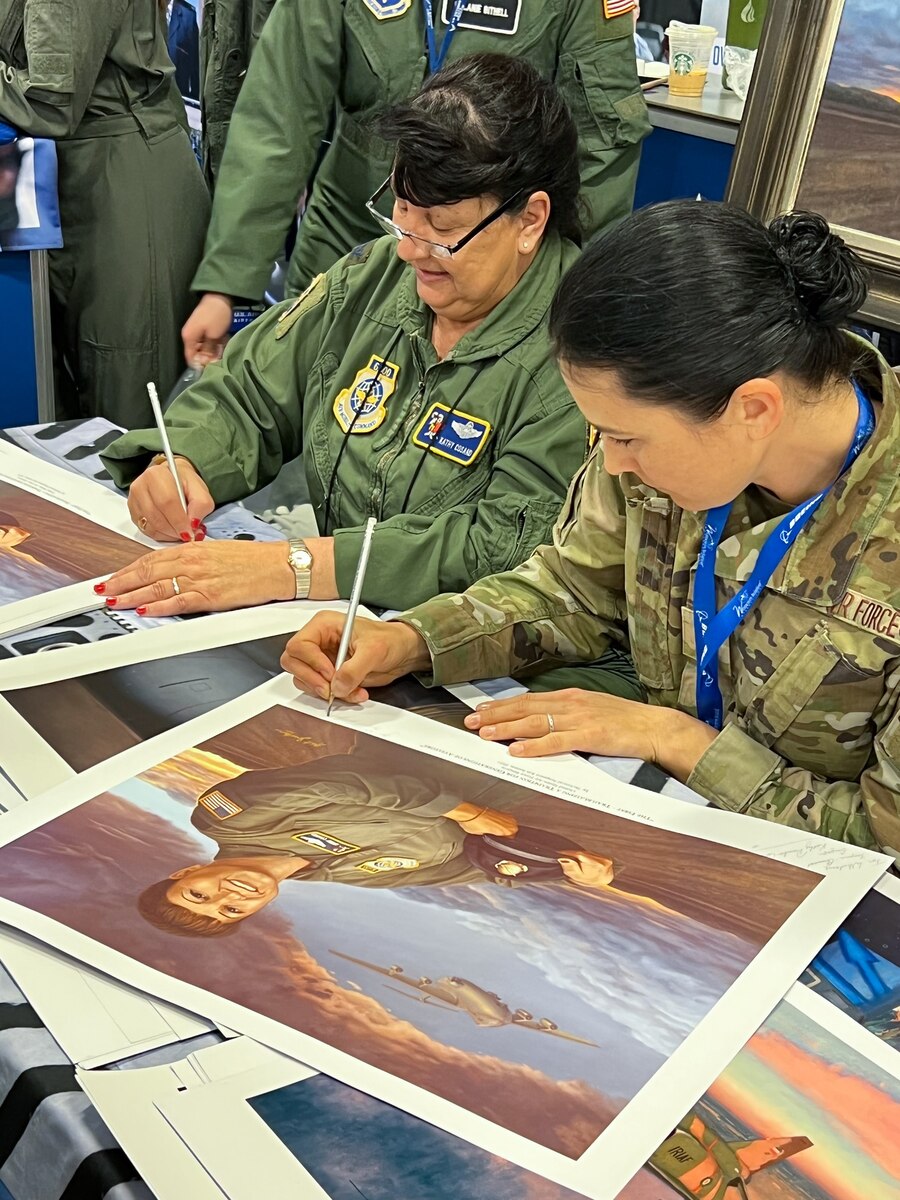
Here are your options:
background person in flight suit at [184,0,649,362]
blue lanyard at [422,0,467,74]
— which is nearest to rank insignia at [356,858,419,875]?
background person in flight suit at [184,0,649,362]

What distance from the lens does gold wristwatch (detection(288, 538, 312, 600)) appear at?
1472mm

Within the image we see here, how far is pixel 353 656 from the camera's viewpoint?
1.27 meters

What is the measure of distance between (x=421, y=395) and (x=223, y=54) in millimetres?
1974

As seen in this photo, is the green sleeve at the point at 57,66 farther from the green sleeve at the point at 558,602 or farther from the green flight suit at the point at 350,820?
the green flight suit at the point at 350,820

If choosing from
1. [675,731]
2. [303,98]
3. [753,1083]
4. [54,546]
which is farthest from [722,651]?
[303,98]

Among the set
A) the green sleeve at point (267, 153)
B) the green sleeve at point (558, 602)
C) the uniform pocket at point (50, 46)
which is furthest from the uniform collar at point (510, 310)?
the uniform pocket at point (50, 46)

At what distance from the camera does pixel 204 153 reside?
348 centimetres

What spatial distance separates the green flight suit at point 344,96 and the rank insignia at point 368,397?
68 centimetres

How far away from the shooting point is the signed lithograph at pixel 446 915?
2.68 ft

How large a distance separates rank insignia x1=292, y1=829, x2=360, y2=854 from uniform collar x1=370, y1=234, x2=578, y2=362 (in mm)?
817

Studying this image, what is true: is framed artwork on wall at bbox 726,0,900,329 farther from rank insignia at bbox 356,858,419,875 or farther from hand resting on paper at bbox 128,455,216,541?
rank insignia at bbox 356,858,419,875

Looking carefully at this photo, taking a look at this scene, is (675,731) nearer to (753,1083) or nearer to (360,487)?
(753,1083)

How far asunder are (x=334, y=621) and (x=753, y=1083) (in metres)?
0.64

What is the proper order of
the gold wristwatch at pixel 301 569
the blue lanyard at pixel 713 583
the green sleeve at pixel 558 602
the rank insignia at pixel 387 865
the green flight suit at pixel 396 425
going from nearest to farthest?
the rank insignia at pixel 387 865
the blue lanyard at pixel 713 583
the green sleeve at pixel 558 602
the gold wristwatch at pixel 301 569
the green flight suit at pixel 396 425
